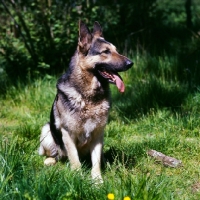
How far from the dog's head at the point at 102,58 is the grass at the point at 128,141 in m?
0.82

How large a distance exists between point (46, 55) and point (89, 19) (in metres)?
1.11

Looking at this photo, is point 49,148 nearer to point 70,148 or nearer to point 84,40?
point 70,148

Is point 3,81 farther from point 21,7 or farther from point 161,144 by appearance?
point 161,144

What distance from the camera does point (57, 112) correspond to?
443 cm

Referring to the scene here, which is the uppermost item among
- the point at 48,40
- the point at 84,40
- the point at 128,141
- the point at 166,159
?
the point at 84,40

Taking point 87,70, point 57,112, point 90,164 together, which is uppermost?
point 87,70

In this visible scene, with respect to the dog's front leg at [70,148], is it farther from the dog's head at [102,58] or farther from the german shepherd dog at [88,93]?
the dog's head at [102,58]

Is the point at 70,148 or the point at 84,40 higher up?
the point at 84,40

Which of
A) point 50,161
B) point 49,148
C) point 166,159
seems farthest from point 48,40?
point 166,159

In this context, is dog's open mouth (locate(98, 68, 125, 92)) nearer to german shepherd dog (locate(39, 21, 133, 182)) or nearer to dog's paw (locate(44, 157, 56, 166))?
german shepherd dog (locate(39, 21, 133, 182))

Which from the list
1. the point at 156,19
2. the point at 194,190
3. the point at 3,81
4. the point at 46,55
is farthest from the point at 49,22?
the point at 194,190

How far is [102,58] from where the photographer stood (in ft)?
13.6

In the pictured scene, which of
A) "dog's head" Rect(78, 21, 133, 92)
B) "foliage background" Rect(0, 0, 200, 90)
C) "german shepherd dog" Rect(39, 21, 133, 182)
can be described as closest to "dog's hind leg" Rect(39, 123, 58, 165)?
"german shepherd dog" Rect(39, 21, 133, 182)

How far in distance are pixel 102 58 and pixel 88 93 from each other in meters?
0.38
